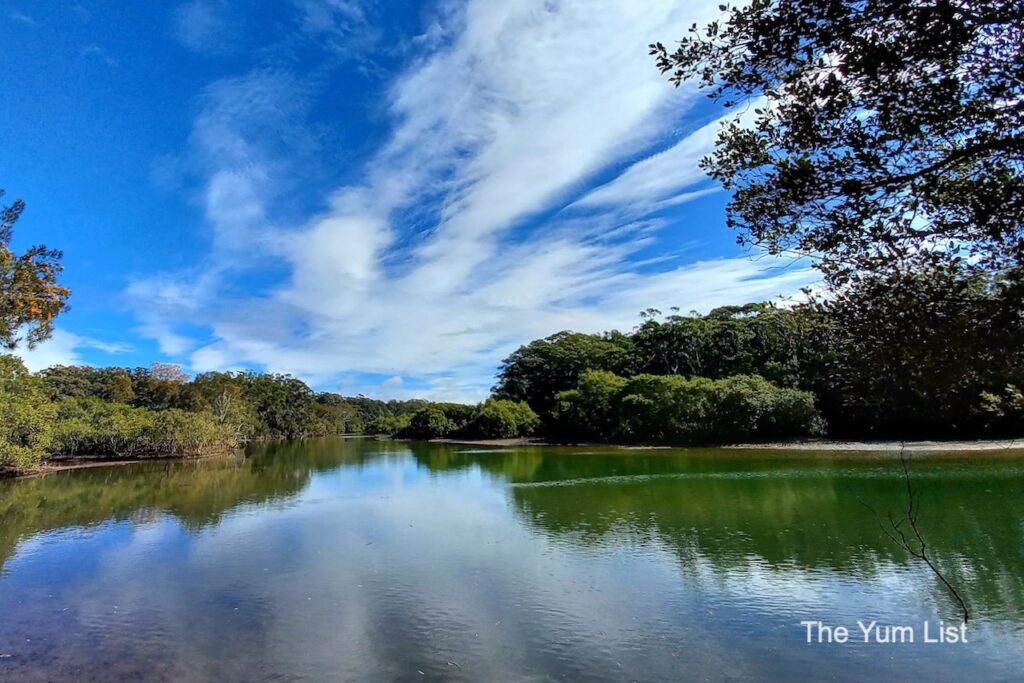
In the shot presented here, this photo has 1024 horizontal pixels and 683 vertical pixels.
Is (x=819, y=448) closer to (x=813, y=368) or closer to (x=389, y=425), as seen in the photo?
(x=813, y=368)

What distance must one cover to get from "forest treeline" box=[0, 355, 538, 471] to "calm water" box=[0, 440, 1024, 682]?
12997 mm

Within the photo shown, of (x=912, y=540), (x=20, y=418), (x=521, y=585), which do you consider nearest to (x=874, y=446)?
(x=912, y=540)

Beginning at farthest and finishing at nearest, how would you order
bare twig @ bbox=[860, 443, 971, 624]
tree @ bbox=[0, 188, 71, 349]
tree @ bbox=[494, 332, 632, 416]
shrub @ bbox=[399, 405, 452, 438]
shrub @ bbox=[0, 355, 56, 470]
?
shrub @ bbox=[399, 405, 452, 438] → tree @ bbox=[494, 332, 632, 416] → shrub @ bbox=[0, 355, 56, 470] → tree @ bbox=[0, 188, 71, 349] → bare twig @ bbox=[860, 443, 971, 624]

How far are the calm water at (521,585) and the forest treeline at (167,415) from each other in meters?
13.0

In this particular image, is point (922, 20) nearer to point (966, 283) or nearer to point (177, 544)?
point (966, 283)

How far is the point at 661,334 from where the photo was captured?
63219mm

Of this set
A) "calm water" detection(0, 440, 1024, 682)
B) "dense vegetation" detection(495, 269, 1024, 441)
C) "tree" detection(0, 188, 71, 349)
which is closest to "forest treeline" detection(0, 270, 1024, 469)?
"dense vegetation" detection(495, 269, 1024, 441)

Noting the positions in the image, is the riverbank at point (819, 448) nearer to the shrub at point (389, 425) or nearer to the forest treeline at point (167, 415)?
the forest treeline at point (167, 415)

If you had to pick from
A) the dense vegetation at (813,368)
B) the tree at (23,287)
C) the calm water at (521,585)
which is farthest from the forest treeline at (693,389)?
the tree at (23,287)

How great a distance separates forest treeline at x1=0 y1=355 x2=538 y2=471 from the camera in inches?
1288

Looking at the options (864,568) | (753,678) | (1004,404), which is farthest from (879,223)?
(864,568)

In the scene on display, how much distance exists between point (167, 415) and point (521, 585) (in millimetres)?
48768

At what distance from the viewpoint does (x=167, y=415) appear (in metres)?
48.8

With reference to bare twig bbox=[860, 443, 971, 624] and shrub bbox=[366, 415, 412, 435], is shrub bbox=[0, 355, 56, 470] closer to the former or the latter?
bare twig bbox=[860, 443, 971, 624]
